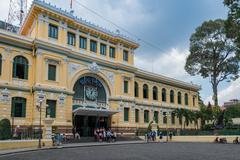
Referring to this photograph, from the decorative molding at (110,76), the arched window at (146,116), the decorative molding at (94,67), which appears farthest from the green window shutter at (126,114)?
the decorative molding at (94,67)

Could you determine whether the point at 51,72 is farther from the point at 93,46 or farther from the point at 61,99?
the point at 93,46

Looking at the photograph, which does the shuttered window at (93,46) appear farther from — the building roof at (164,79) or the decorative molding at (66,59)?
the building roof at (164,79)

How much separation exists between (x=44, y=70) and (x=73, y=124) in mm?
7438

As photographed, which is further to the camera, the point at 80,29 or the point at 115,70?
the point at 115,70

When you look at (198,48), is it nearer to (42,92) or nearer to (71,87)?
(71,87)

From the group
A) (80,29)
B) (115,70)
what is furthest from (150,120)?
(80,29)

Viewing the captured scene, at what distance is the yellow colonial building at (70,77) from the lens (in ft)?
100

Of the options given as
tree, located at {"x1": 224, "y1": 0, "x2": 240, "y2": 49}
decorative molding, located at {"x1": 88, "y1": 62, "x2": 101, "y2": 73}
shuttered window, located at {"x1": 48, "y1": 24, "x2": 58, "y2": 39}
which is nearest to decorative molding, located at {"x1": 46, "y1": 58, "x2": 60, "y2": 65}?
shuttered window, located at {"x1": 48, "y1": 24, "x2": 58, "y2": 39}

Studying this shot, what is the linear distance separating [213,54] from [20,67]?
2951 cm

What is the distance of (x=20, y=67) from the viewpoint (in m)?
31.5

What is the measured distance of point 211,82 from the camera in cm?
4797

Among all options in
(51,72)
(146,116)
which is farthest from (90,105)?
(146,116)

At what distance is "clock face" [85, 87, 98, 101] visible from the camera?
3731 centimetres

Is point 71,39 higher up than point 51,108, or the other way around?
point 71,39
